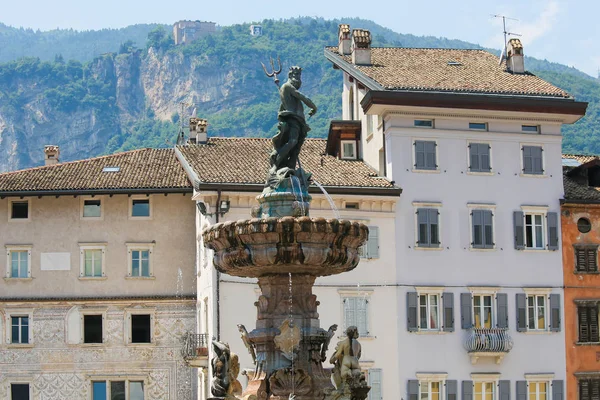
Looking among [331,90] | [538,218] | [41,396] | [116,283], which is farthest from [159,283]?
[331,90]

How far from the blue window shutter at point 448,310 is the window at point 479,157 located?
512 cm

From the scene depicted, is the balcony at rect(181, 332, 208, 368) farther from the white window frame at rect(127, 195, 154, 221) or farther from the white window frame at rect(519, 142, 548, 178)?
the white window frame at rect(519, 142, 548, 178)

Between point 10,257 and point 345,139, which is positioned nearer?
point 10,257

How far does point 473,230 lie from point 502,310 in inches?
128

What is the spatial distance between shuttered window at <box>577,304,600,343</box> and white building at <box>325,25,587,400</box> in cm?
90

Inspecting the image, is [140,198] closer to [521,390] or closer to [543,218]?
[543,218]

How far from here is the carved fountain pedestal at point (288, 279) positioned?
29.1 m

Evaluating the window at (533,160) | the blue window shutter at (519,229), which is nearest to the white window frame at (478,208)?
the blue window shutter at (519,229)

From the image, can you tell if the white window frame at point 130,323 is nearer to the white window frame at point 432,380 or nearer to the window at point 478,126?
the white window frame at point 432,380

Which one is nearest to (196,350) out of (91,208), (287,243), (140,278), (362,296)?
(140,278)

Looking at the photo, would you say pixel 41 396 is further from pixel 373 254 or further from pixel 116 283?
pixel 373 254

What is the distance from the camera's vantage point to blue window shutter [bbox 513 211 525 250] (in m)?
57.8

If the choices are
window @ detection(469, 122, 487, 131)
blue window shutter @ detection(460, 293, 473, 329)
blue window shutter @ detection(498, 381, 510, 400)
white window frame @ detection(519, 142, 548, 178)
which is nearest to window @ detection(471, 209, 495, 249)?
blue window shutter @ detection(460, 293, 473, 329)

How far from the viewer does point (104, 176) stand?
60.3 m
